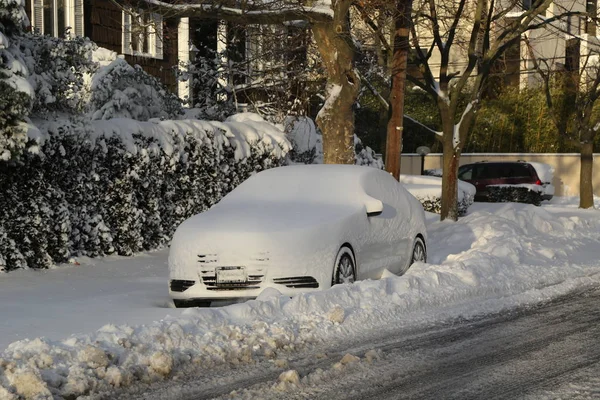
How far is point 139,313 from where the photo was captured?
35.0 ft

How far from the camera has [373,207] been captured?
12328 mm

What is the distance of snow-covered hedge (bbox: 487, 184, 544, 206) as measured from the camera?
3497cm

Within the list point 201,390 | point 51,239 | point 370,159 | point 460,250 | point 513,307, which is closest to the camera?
point 201,390

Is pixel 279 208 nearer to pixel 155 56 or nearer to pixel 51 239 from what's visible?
pixel 51 239

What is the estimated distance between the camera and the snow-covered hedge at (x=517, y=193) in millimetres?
34969

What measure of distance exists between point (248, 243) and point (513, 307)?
327 cm

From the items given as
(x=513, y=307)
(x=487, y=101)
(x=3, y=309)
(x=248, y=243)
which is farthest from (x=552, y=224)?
(x=487, y=101)

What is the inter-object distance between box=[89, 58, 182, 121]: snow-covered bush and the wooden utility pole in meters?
5.02

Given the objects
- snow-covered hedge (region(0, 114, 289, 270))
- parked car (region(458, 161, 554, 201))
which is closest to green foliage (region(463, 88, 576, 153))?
parked car (region(458, 161, 554, 201))

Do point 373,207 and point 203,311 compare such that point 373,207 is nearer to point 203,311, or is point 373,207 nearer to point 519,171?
point 203,311

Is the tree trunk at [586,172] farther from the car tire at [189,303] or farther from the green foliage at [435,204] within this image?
the car tire at [189,303]

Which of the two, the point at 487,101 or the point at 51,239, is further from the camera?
the point at 487,101

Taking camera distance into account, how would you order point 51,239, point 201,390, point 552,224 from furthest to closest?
point 552,224
point 51,239
point 201,390

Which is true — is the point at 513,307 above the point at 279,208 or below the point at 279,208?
below
